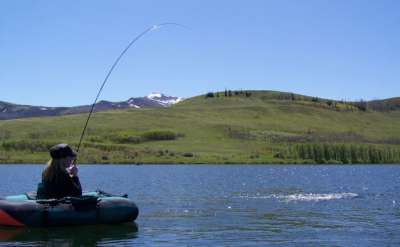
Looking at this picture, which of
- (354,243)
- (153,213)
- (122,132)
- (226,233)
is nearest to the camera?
(354,243)

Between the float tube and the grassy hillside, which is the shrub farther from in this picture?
the float tube

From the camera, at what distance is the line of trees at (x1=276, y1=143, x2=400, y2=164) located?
137 metres

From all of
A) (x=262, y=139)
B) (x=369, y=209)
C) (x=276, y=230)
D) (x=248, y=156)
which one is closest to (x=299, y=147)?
(x=248, y=156)

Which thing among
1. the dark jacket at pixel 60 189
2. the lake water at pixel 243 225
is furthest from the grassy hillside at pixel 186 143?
the dark jacket at pixel 60 189

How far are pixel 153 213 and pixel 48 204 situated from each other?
753cm

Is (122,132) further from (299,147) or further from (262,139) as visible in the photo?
(299,147)

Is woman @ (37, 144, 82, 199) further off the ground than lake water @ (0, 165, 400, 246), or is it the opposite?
woman @ (37, 144, 82, 199)

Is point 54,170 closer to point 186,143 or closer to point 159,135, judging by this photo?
point 186,143

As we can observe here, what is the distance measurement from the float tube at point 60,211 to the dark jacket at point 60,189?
1.70ft

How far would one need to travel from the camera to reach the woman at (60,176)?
27266 millimetres

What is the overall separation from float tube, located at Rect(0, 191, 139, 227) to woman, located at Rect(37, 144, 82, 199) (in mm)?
632

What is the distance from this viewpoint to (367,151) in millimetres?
139000

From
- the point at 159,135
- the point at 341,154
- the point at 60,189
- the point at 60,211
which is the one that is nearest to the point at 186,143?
the point at 159,135

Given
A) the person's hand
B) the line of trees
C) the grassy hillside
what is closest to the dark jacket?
the person's hand
